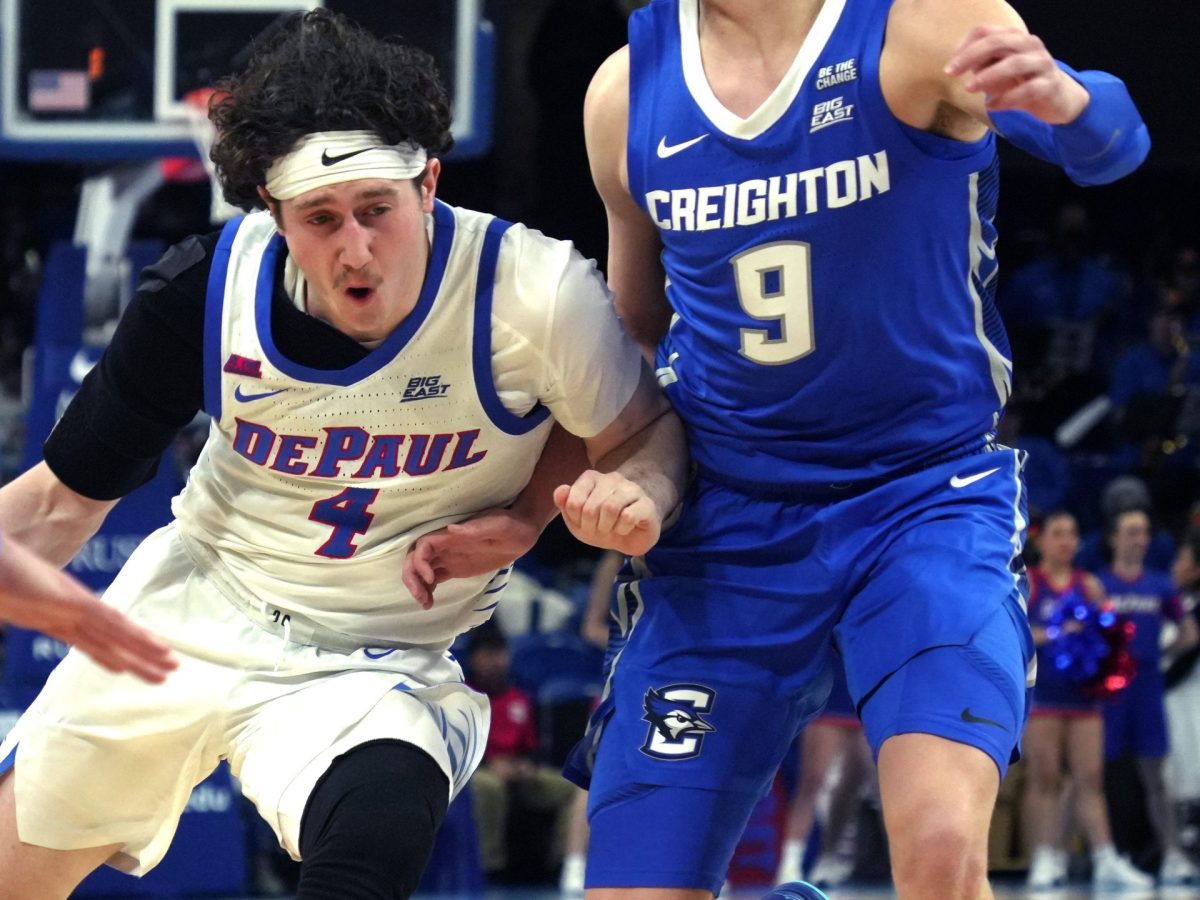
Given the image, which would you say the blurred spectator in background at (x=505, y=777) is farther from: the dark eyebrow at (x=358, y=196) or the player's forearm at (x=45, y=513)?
the dark eyebrow at (x=358, y=196)

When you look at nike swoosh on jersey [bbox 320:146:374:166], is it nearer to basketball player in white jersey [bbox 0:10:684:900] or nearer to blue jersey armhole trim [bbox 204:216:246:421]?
basketball player in white jersey [bbox 0:10:684:900]

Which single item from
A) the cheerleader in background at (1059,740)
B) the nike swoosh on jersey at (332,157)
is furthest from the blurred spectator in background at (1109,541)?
the nike swoosh on jersey at (332,157)

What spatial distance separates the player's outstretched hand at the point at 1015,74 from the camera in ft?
9.75

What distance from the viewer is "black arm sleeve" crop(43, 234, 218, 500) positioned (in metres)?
3.63

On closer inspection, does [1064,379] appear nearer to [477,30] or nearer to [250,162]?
[477,30]

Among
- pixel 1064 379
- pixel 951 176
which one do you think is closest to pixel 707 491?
pixel 951 176

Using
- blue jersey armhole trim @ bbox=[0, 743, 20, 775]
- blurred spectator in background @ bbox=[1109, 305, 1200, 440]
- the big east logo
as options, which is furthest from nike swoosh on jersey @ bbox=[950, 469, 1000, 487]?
blurred spectator in background @ bbox=[1109, 305, 1200, 440]

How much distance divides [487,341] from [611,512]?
0.45m

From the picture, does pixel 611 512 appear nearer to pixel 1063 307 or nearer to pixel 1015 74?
pixel 1015 74

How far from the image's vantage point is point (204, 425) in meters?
10.3

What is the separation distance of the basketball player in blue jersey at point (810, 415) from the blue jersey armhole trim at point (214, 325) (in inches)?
31.6

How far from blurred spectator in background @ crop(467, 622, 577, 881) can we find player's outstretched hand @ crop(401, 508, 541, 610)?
5748mm

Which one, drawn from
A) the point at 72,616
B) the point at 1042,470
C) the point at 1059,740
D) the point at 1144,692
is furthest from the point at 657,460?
the point at 1042,470

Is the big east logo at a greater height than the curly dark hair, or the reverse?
the curly dark hair
